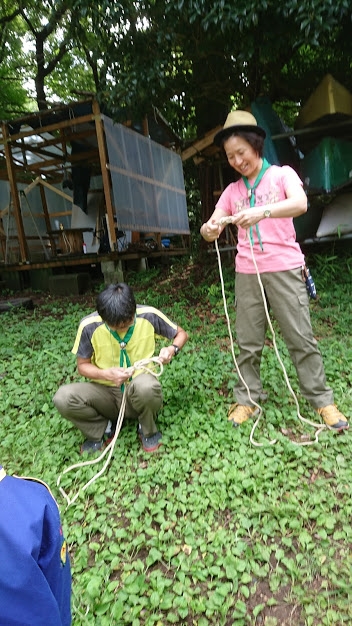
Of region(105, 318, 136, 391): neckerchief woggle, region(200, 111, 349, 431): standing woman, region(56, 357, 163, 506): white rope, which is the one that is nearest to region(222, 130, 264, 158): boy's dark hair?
region(200, 111, 349, 431): standing woman

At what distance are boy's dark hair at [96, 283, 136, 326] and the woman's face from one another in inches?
43.9

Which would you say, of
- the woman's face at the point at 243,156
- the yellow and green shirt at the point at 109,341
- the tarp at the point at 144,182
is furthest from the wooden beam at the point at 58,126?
the yellow and green shirt at the point at 109,341

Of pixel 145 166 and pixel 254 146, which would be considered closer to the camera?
pixel 254 146

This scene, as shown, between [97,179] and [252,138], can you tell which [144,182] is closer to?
[97,179]

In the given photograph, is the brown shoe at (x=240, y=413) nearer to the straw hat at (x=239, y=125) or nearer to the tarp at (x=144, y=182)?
the straw hat at (x=239, y=125)

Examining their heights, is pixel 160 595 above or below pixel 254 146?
below

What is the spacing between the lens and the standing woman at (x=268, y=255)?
8.52 feet

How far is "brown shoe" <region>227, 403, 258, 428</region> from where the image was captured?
2940 millimetres

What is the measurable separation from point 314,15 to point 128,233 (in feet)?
27.4

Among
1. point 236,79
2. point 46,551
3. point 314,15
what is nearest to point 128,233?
point 236,79

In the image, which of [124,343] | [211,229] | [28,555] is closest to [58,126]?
[211,229]

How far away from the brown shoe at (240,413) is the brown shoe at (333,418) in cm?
49

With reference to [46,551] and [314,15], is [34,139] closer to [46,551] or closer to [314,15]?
[314,15]

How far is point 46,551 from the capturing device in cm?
88
